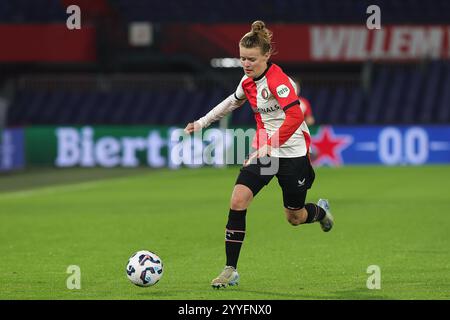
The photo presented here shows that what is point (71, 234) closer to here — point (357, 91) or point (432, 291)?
point (432, 291)

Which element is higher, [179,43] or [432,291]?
[179,43]

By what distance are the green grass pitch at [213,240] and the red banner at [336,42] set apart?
1049 centimetres

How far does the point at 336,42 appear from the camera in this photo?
34250 millimetres

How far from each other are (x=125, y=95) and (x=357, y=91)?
306 inches

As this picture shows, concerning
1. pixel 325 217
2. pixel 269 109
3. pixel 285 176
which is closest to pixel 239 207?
pixel 285 176

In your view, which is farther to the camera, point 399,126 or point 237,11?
point 237,11

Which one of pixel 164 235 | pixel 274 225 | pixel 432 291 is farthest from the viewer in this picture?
pixel 274 225

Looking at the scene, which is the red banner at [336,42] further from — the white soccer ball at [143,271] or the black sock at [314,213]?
the white soccer ball at [143,271]

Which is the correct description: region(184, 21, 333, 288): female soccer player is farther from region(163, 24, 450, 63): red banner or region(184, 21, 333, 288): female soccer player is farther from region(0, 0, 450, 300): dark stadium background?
region(163, 24, 450, 63): red banner

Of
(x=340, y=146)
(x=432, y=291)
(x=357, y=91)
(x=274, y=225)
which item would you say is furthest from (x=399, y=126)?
(x=432, y=291)

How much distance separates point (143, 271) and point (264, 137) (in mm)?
1632

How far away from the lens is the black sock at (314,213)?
10509mm

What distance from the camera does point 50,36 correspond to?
35.4 metres

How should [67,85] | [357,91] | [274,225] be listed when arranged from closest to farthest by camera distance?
[274,225] < [357,91] < [67,85]
